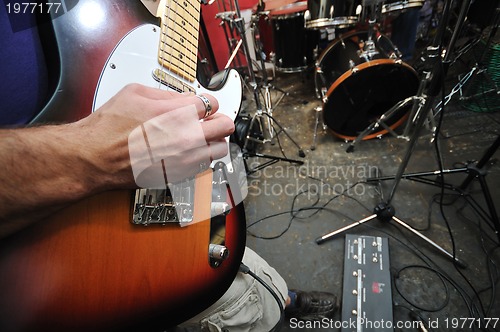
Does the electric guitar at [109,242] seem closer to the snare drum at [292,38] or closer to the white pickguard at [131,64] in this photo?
the white pickguard at [131,64]

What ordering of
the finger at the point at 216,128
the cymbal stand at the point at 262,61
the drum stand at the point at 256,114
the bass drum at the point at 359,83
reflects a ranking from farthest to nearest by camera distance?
the cymbal stand at the point at 262,61 < the bass drum at the point at 359,83 < the drum stand at the point at 256,114 < the finger at the point at 216,128

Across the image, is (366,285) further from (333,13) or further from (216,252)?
(333,13)

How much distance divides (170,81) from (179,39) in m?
0.15

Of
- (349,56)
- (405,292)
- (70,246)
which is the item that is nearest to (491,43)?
(349,56)

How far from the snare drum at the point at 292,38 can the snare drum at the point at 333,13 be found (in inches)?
13.2

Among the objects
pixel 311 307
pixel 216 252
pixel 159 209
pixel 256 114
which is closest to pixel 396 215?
pixel 311 307

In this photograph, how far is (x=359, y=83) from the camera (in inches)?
60.4

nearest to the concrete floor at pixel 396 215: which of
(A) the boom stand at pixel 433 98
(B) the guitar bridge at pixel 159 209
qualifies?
(A) the boom stand at pixel 433 98

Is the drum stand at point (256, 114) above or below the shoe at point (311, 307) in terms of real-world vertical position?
above

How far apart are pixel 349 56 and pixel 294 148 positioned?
74 cm

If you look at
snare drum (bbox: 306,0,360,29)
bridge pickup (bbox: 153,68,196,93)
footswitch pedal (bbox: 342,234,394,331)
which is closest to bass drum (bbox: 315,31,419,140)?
snare drum (bbox: 306,0,360,29)

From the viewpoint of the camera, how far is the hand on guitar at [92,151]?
359 mm

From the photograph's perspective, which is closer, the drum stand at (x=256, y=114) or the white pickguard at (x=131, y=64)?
the white pickguard at (x=131, y=64)

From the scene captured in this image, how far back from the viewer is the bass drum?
58.3 inches
